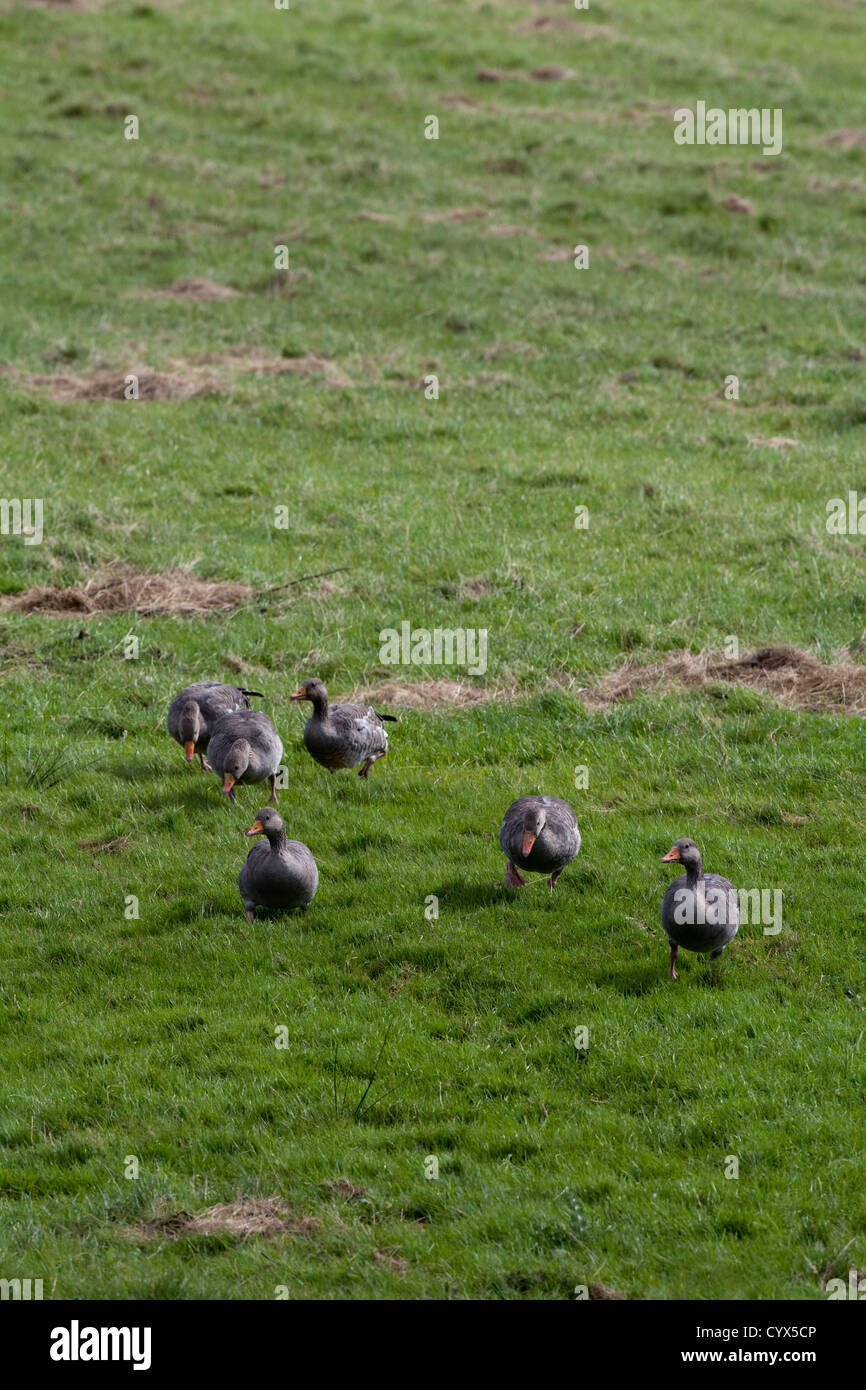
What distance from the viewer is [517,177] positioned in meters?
34.7

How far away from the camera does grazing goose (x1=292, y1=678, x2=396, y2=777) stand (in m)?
13.6

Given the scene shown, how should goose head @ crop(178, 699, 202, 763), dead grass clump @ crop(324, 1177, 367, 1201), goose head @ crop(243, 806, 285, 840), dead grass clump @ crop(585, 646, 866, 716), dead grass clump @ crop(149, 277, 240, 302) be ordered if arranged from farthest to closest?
dead grass clump @ crop(149, 277, 240, 302), dead grass clump @ crop(585, 646, 866, 716), goose head @ crop(178, 699, 202, 763), goose head @ crop(243, 806, 285, 840), dead grass clump @ crop(324, 1177, 367, 1201)

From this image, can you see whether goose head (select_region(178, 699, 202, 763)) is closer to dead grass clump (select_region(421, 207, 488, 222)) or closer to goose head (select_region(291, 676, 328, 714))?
goose head (select_region(291, 676, 328, 714))

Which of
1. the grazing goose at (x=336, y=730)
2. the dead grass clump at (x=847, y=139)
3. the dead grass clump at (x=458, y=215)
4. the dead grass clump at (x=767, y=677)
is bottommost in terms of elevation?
the grazing goose at (x=336, y=730)

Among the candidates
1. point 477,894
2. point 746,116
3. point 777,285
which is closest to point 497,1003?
point 477,894

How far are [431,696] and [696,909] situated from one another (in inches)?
219

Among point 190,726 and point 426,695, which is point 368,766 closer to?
point 426,695

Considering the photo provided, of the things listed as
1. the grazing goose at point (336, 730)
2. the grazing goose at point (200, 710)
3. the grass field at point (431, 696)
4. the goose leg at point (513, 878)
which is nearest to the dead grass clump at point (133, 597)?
the grass field at point (431, 696)

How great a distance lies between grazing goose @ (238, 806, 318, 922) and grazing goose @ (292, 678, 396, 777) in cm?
198

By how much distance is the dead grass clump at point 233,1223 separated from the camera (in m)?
8.55

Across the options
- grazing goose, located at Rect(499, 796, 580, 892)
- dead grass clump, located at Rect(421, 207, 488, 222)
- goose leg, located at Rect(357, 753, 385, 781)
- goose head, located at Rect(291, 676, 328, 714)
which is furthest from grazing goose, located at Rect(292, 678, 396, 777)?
dead grass clump, located at Rect(421, 207, 488, 222)

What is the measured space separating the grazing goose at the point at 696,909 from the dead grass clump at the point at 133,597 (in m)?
8.17

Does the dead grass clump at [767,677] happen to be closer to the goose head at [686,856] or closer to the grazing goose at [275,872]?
the goose head at [686,856]

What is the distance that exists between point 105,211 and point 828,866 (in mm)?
25478
